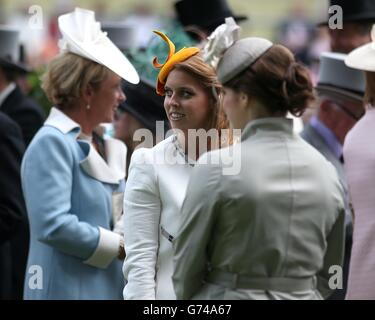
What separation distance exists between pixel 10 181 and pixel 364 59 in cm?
191

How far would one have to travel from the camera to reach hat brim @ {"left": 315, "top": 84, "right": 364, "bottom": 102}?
21.7 feet

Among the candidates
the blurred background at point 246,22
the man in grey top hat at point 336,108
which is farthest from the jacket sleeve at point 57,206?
the blurred background at point 246,22

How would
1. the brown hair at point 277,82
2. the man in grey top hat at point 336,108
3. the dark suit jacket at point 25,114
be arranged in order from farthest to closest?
the dark suit jacket at point 25,114
the man in grey top hat at point 336,108
the brown hair at point 277,82

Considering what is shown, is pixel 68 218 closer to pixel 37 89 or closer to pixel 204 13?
pixel 204 13

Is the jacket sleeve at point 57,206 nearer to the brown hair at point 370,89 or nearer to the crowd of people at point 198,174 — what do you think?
the crowd of people at point 198,174

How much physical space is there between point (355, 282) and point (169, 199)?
1113mm

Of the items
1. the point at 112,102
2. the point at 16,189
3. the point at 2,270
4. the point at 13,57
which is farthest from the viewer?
the point at 13,57

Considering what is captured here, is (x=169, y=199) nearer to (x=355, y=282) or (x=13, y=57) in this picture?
(x=355, y=282)

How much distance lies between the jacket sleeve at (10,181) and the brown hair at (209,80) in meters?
1.80

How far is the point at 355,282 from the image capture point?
5.26 m

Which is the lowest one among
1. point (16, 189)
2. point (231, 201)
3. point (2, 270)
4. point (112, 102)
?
point (2, 270)

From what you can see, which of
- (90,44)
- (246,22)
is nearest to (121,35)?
(90,44)

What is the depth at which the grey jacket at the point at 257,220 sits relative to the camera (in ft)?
12.8
